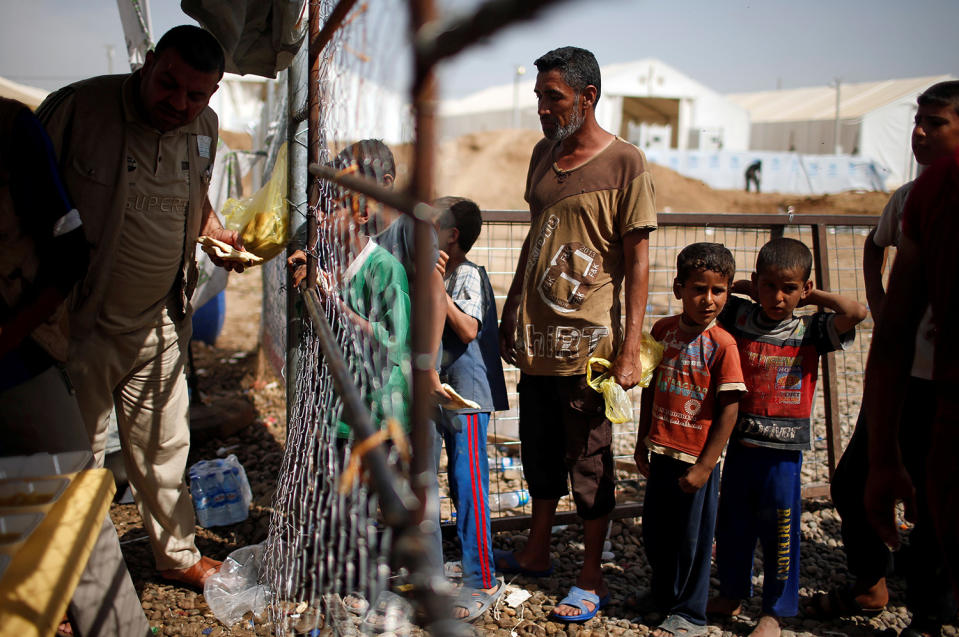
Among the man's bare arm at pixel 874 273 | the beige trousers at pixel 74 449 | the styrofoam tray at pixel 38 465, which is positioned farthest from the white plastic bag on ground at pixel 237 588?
the man's bare arm at pixel 874 273

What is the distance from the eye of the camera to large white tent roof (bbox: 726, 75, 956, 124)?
36906 mm

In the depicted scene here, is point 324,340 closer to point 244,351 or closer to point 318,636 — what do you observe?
point 318,636

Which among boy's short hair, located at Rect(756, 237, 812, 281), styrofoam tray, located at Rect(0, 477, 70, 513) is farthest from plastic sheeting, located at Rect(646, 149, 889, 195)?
styrofoam tray, located at Rect(0, 477, 70, 513)

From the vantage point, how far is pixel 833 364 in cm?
355

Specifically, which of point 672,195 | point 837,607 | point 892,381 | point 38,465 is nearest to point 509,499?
point 837,607

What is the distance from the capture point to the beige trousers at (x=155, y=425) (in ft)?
8.73

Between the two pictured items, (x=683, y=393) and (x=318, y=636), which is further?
(x=683, y=393)

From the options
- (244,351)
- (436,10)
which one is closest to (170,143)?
(436,10)

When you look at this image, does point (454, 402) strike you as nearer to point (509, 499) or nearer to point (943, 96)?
point (509, 499)

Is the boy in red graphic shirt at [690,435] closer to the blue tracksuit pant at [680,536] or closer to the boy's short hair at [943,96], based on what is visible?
the blue tracksuit pant at [680,536]

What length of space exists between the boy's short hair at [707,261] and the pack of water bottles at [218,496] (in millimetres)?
2424

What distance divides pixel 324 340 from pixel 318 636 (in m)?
1.30

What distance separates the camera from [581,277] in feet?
8.82

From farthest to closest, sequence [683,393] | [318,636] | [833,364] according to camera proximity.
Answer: [833,364] → [683,393] → [318,636]
